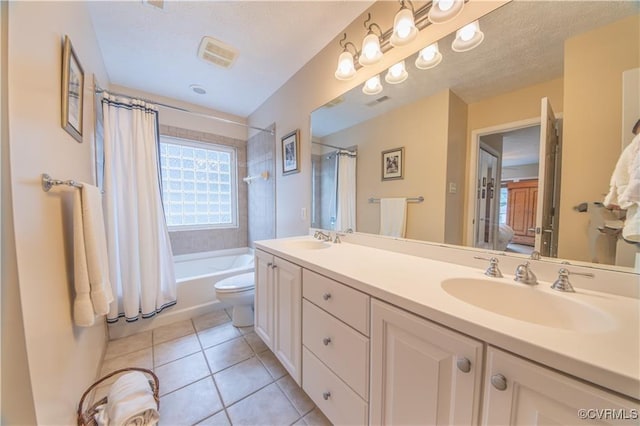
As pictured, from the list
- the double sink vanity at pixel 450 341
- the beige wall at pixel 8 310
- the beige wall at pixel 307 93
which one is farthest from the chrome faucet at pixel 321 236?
the beige wall at pixel 8 310

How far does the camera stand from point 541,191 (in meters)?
0.87

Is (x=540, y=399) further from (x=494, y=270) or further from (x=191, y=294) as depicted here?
(x=191, y=294)

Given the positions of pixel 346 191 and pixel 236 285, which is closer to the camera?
pixel 346 191

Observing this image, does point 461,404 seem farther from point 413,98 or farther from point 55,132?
point 55,132

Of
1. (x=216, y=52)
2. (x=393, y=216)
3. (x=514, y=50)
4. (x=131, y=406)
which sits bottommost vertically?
(x=131, y=406)

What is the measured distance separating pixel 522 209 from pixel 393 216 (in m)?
0.61

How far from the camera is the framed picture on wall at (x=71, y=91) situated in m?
1.02

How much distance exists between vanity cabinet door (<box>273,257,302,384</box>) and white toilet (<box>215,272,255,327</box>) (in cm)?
62

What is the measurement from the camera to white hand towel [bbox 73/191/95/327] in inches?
38.1

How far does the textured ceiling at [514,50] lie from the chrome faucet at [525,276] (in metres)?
0.73

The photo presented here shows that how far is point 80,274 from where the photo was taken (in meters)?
0.97

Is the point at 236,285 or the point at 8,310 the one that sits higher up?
the point at 8,310

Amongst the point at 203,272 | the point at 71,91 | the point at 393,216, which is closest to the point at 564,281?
the point at 393,216

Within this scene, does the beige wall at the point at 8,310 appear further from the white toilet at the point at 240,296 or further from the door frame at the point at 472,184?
the door frame at the point at 472,184
